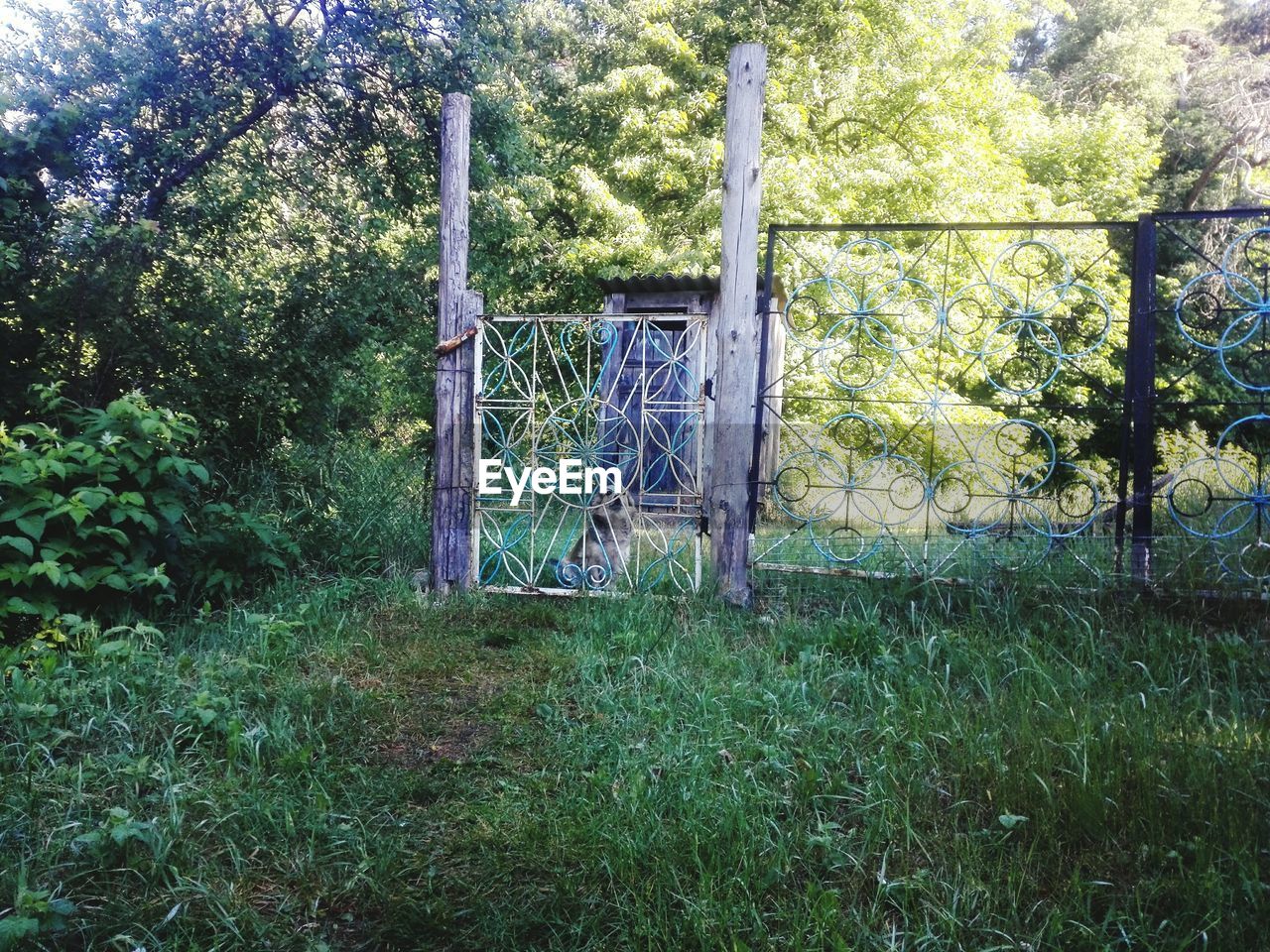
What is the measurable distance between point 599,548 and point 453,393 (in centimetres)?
131

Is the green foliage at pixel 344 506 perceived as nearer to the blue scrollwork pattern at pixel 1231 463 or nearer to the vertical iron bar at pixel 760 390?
the vertical iron bar at pixel 760 390

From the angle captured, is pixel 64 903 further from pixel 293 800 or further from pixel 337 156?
pixel 337 156

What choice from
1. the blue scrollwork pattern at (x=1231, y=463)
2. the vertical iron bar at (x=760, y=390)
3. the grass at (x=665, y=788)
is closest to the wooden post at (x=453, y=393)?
the grass at (x=665, y=788)

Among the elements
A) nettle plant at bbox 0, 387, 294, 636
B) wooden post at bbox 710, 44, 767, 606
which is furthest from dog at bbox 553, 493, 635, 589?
nettle plant at bbox 0, 387, 294, 636

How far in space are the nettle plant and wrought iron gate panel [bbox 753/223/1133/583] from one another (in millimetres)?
3074

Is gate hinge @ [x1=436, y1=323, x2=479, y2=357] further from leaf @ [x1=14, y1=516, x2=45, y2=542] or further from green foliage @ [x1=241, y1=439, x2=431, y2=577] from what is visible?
leaf @ [x1=14, y1=516, x2=45, y2=542]

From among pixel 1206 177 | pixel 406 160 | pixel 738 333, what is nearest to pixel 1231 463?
pixel 738 333

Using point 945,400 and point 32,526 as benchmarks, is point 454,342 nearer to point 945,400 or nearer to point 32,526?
point 32,526

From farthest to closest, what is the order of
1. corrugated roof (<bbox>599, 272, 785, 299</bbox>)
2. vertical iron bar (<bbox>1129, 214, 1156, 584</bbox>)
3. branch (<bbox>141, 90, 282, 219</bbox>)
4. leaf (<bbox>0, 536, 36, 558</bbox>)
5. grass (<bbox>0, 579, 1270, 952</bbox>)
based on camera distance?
corrugated roof (<bbox>599, 272, 785, 299</bbox>), branch (<bbox>141, 90, 282, 219</bbox>), vertical iron bar (<bbox>1129, 214, 1156, 584</bbox>), leaf (<bbox>0, 536, 36, 558</bbox>), grass (<bbox>0, 579, 1270, 952</bbox>)

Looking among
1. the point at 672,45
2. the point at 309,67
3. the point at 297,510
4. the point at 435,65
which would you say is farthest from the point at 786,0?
the point at 297,510

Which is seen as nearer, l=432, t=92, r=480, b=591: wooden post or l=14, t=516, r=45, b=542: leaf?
l=14, t=516, r=45, b=542: leaf

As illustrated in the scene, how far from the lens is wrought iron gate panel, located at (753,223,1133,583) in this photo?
194 inches

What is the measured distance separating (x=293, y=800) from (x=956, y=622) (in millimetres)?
3003

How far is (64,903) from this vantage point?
2295 millimetres
